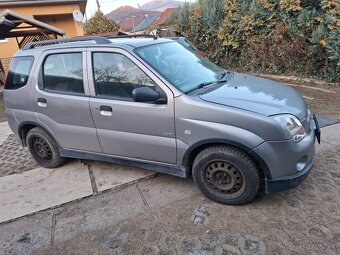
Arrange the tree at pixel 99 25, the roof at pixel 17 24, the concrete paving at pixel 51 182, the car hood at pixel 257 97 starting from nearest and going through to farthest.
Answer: the car hood at pixel 257 97, the concrete paving at pixel 51 182, the roof at pixel 17 24, the tree at pixel 99 25

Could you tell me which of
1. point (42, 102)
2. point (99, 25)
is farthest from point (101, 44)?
point (99, 25)

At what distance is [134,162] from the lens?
368cm

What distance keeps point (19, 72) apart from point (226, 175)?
3.18 meters

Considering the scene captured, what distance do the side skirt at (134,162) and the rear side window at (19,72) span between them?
1106 mm

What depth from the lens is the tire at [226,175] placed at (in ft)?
9.73

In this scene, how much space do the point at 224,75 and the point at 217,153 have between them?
1334 mm

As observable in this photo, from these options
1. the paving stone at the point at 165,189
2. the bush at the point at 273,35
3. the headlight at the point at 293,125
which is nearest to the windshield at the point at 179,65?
the headlight at the point at 293,125

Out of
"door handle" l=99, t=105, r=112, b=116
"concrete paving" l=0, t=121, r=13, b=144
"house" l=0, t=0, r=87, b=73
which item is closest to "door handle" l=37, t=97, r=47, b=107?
"door handle" l=99, t=105, r=112, b=116

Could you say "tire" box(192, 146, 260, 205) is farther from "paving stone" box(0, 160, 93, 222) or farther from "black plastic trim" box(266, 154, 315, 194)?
"paving stone" box(0, 160, 93, 222)

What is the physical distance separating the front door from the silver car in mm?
12

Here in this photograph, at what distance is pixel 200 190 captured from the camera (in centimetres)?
335

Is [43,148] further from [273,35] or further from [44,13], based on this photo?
[44,13]

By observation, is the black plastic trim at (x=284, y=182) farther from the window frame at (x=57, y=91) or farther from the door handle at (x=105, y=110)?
the window frame at (x=57, y=91)

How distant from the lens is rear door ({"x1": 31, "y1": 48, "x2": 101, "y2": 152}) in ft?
12.3
